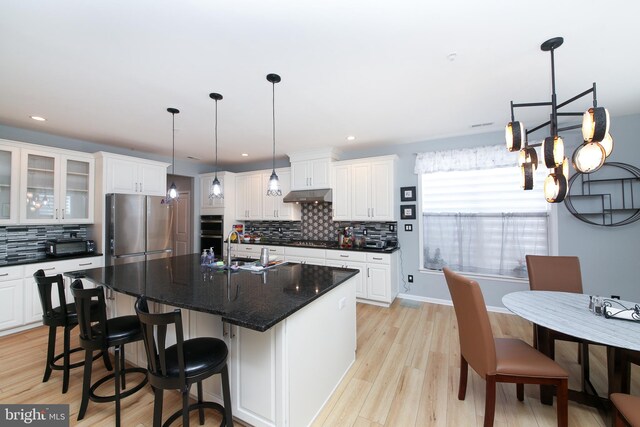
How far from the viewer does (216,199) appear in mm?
5367

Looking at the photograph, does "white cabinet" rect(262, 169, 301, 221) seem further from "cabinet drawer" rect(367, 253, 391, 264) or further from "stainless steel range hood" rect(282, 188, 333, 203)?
"cabinet drawer" rect(367, 253, 391, 264)

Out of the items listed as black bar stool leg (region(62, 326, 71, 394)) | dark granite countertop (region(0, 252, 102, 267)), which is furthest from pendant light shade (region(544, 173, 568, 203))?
dark granite countertop (region(0, 252, 102, 267))

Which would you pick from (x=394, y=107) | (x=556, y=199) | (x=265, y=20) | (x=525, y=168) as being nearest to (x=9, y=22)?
(x=265, y=20)

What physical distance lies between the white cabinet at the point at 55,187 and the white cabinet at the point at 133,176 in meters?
0.28

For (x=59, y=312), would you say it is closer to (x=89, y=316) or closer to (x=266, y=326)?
(x=89, y=316)

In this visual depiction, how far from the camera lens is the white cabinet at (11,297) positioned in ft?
9.68

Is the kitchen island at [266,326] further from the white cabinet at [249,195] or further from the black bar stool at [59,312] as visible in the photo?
the white cabinet at [249,195]

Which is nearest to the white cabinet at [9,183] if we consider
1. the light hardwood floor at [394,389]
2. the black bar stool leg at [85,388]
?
the light hardwood floor at [394,389]

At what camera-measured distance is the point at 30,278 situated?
3.16m

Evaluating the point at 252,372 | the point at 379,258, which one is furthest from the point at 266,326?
the point at 379,258

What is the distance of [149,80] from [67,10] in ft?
2.51

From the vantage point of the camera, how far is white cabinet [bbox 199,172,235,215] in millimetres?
5312

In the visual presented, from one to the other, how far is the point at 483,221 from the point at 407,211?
107 centimetres

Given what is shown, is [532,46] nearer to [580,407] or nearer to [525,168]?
[525,168]
